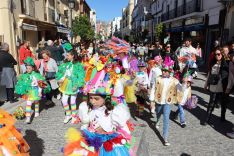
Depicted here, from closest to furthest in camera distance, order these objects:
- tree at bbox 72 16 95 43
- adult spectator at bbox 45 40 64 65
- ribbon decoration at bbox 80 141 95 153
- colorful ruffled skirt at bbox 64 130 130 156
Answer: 1. colorful ruffled skirt at bbox 64 130 130 156
2. ribbon decoration at bbox 80 141 95 153
3. adult spectator at bbox 45 40 64 65
4. tree at bbox 72 16 95 43

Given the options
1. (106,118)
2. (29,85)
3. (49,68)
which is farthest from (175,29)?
(106,118)

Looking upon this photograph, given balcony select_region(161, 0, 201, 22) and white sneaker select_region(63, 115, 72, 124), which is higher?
balcony select_region(161, 0, 201, 22)

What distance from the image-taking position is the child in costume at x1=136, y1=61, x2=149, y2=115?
6.70 metres

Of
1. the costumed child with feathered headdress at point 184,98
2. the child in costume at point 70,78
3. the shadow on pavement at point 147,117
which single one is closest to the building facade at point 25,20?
the child in costume at point 70,78

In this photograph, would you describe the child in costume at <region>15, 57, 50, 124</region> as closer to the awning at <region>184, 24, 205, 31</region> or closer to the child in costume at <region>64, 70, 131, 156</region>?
the child in costume at <region>64, 70, 131, 156</region>

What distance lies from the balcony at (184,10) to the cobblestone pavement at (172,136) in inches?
691

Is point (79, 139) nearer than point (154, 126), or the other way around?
point (79, 139)

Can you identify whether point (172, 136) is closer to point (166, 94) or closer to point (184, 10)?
point (166, 94)

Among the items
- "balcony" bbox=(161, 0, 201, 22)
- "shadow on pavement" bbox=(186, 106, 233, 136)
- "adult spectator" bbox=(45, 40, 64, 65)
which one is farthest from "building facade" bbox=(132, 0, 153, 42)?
"shadow on pavement" bbox=(186, 106, 233, 136)

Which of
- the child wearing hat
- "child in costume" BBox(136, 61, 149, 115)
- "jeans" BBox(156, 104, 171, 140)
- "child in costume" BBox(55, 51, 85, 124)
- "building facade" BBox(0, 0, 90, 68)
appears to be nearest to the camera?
"jeans" BBox(156, 104, 171, 140)

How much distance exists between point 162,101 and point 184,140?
3.21ft

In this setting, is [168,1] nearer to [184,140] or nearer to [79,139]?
[184,140]

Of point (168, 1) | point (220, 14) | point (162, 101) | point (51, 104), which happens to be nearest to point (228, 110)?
point (162, 101)

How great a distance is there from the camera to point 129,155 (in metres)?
2.82
